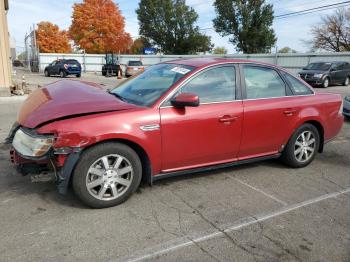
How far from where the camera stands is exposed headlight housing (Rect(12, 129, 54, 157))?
3.42 meters

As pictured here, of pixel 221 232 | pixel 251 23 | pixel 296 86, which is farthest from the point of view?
pixel 251 23

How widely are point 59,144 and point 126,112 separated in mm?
760

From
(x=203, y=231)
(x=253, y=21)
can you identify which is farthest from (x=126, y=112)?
(x=253, y=21)

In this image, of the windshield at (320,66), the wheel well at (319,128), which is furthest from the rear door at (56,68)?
the wheel well at (319,128)

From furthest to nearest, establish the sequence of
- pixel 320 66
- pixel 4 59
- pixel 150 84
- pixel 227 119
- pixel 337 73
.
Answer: pixel 320 66 < pixel 337 73 < pixel 4 59 < pixel 150 84 < pixel 227 119

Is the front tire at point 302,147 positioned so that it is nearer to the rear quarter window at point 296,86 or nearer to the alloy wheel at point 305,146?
the alloy wheel at point 305,146

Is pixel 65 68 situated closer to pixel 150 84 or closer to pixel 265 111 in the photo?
pixel 150 84

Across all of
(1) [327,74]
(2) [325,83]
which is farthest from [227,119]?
(1) [327,74]

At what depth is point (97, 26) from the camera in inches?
1912

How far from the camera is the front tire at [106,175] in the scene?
3.51 m

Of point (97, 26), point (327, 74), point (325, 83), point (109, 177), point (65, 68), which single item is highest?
point (97, 26)

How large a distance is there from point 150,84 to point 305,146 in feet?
8.23

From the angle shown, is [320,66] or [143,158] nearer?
[143,158]

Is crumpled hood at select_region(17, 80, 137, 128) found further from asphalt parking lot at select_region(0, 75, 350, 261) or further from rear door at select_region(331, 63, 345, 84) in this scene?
rear door at select_region(331, 63, 345, 84)
